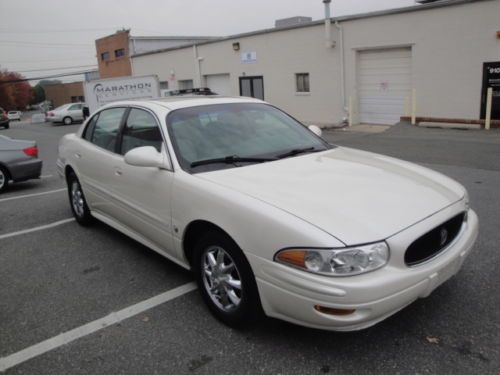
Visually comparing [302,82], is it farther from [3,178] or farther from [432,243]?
[432,243]

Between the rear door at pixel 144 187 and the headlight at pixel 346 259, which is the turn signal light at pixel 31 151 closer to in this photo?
the rear door at pixel 144 187

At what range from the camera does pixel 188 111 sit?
4.08 m

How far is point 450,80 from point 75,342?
47.2 feet

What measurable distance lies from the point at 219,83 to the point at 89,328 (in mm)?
21688

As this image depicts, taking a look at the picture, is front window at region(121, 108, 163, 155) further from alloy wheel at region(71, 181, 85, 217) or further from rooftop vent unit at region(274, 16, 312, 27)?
rooftop vent unit at region(274, 16, 312, 27)

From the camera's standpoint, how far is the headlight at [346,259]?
8.26ft

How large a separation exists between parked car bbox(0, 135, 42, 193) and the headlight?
7.32 m

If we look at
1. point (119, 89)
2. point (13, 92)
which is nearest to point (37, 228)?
point (119, 89)

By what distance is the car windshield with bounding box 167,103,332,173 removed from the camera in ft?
12.0

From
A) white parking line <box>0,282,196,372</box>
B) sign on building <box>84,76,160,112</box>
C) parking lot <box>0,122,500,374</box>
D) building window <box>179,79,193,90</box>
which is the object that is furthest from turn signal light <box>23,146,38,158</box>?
building window <box>179,79,193,90</box>

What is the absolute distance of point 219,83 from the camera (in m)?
24.0

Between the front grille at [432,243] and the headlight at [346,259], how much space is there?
238 mm

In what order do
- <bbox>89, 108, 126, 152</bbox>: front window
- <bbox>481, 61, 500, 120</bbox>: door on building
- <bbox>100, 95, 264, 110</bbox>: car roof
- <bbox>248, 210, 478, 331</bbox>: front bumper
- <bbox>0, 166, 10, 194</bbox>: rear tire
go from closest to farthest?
<bbox>248, 210, 478, 331</bbox>: front bumper, <bbox>100, 95, 264, 110</bbox>: car roof, <bbox>89, 108, 126, 152</bbox>: front window, <bbox>0, 166, 10, 194</bbox>: rear tire, <bbox>481, 61, 500, 120</bbox>: door on building

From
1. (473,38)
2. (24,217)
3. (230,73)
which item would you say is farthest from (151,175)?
(230,73)
